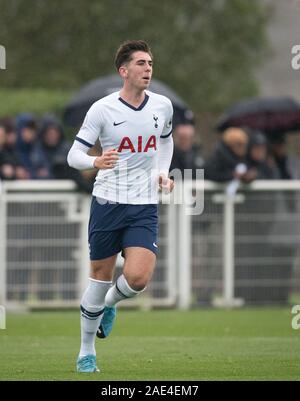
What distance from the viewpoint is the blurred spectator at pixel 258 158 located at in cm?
2048

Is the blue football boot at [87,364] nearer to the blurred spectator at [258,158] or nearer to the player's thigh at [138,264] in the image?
the player's thigh at [138,264]

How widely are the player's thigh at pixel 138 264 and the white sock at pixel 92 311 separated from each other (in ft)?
0.80

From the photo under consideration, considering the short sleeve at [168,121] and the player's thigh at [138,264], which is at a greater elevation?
the short sleeve at [168,121]

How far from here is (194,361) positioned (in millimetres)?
12430

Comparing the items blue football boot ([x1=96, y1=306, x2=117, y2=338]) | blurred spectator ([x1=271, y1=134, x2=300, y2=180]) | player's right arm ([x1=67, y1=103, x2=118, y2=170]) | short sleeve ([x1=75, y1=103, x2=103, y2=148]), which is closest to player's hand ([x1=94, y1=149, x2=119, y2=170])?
player's right arm ([x1=67, y1=103, x2=118, y2=170])

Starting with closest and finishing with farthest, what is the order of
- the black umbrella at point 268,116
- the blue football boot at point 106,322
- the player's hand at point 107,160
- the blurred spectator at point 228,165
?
the player's hand at point 107,160, the blue football boot at point 106,322, the blurred spectator at point 228,165, the black umbrella at point 268,116

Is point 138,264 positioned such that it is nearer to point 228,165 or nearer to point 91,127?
point 91,127

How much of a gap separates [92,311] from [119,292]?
0.31m

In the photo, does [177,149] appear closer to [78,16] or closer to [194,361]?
[194,361]

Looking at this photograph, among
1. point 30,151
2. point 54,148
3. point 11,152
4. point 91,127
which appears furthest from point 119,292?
point 30,151

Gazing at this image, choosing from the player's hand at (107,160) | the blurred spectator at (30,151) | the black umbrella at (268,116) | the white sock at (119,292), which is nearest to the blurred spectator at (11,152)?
the blurred spectator at (30,151)

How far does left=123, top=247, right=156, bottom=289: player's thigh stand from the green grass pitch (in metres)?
0.74

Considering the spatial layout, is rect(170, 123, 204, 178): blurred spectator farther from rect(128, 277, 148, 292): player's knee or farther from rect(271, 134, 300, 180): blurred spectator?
rect(128, 277, 148, 292): player's knee

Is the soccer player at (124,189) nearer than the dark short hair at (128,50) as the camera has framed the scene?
Yes
